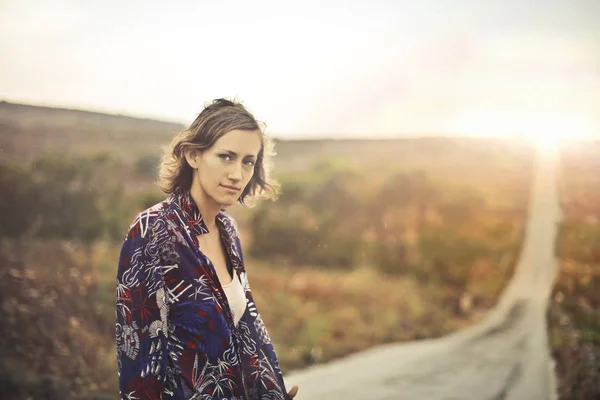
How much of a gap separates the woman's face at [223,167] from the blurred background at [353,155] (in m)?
1.78

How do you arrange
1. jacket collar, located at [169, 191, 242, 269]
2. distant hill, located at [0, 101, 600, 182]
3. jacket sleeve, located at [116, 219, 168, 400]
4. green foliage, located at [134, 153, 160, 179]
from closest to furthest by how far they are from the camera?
jacket sleeve, located at [116, 219, 168, 400], jacket collar, located at [169, 191, 242, 269], distant hill, located at [0, 101, 600, 182], green foliage, located at [134, 153, 160, 179]

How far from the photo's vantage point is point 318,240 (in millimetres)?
3668

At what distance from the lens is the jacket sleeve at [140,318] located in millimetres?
1322

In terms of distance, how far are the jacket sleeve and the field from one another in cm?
195

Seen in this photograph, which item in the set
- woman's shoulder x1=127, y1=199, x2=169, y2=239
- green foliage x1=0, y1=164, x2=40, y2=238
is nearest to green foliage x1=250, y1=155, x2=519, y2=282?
green foliage x1=0, y1=164, x2=40, y2=238

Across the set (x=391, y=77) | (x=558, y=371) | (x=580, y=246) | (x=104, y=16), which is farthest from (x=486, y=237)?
(x=104, y=16)

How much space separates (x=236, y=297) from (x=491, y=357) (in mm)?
2226

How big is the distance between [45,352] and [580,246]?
3.15 m

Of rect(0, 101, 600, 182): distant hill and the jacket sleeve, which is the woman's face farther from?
rect(0, 101, 600, 182): distant hill

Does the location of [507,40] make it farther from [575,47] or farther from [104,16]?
[104,16]

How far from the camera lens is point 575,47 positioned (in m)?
3.28

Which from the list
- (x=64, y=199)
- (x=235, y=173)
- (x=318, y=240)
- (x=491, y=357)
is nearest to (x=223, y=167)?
(x=235, y=173)

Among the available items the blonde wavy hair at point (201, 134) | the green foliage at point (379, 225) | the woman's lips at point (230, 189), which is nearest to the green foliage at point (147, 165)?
the green foliage at point (379, 225)

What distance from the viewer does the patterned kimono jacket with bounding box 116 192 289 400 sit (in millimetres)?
1334
